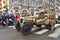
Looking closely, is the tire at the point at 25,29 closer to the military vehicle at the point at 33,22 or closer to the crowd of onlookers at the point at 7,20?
the military vehicle at the point at 33,22

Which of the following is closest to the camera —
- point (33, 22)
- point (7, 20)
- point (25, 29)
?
point (25, 29)

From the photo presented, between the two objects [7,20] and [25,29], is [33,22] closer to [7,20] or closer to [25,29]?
[25,29]

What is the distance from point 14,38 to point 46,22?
3.73m

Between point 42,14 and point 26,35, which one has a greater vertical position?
point 42,14

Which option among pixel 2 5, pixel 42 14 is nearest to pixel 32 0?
pixel 2 5

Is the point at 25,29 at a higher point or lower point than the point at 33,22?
lower

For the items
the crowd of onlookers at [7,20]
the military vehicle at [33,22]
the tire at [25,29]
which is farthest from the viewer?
the crowd of onlookers at [7,20]

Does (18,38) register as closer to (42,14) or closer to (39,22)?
(39,22)

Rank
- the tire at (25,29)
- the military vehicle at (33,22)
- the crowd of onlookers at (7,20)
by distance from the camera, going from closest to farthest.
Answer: the tire at (25,29) < the military vehicle at (33,22) < the crowd of onlookers at (7,20)

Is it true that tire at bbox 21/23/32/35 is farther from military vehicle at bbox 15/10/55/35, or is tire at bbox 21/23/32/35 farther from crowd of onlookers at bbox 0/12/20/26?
crowd of onlookers at bbox 0/12/20/26

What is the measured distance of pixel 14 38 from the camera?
10180 mm

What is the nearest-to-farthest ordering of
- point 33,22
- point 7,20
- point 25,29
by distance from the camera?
1. point 25,29
2. point 33,22
3. point 7,20

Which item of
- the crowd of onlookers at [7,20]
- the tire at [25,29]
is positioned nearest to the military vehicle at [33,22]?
the tire at [25,29]

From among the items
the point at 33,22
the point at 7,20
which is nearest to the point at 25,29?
the point at 33,22
